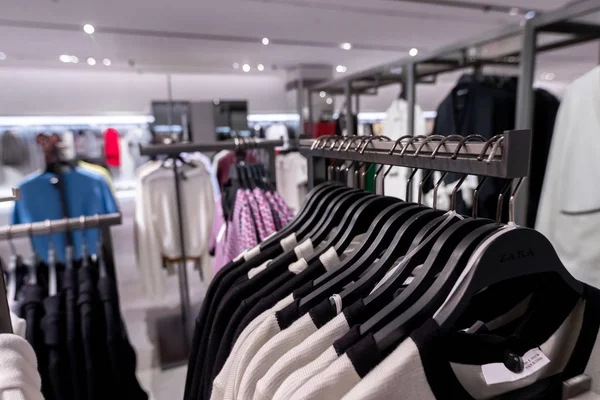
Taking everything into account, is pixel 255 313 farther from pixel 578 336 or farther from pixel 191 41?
pixel 191 41

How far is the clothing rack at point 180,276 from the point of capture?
163 centimetres

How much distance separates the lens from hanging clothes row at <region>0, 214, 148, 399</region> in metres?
0.96

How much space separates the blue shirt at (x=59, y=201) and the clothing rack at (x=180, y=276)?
1.46ft

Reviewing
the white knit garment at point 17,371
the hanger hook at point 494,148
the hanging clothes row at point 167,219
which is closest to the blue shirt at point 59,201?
the hanging clothes row at point 167,219

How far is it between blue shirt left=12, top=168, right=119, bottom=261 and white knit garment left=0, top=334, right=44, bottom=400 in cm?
140

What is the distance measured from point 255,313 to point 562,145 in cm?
120

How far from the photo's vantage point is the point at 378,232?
70 cm

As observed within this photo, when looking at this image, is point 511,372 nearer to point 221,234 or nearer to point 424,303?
point 424,303

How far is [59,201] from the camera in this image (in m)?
2.10

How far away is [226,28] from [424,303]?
400cm

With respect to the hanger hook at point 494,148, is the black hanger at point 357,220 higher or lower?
lower


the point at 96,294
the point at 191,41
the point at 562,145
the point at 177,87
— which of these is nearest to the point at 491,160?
the point at 562,145

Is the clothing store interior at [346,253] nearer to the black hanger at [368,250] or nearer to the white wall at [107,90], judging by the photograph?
the black hanger at [368,250]

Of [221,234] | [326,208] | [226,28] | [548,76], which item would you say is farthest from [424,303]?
[548,76]
